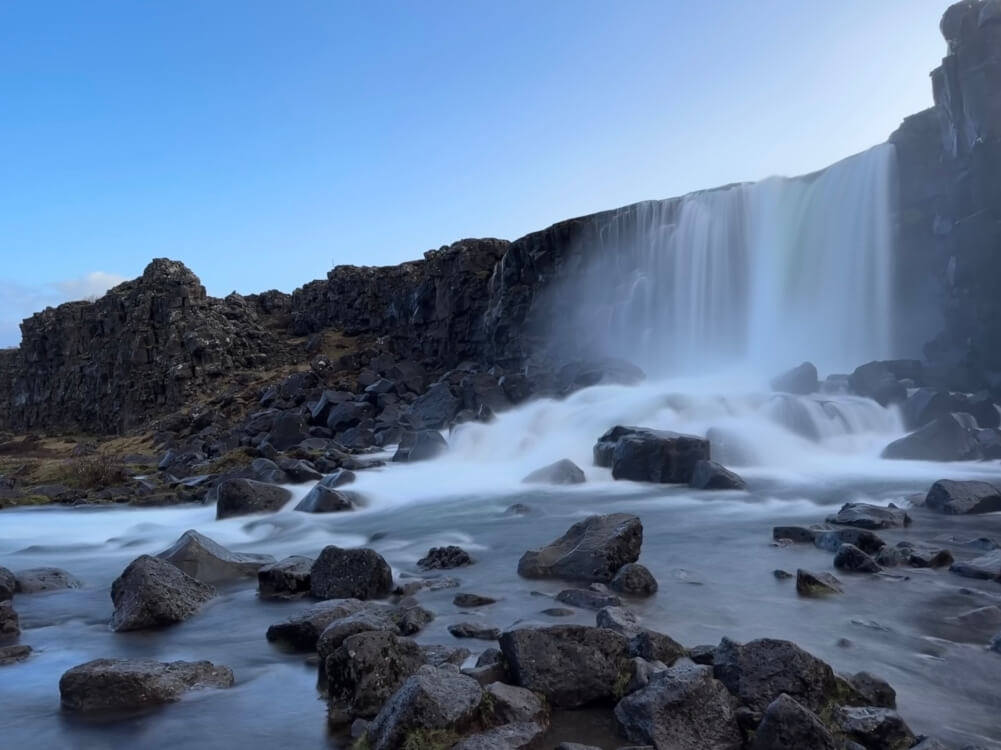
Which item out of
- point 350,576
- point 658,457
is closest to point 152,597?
point 350,576

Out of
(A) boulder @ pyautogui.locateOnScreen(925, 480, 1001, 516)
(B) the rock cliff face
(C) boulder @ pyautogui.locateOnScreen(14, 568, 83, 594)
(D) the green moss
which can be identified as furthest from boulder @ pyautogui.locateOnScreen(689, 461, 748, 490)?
(B) the rock cliff face

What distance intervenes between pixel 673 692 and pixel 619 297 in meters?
40.8

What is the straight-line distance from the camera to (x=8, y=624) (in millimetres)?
8289

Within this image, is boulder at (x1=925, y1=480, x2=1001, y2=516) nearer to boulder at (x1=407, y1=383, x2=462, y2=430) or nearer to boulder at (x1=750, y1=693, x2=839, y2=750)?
boulder at (x1=750, y1=693, x2=839, y2=750)

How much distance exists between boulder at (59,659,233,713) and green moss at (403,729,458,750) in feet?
7.86

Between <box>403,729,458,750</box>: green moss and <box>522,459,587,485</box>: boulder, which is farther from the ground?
<box>522,459,587,485</box>: boulder

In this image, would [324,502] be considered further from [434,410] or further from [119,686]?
[434,410]

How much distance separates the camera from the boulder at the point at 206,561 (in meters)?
10.4

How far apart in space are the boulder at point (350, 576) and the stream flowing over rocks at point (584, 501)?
0.11 ft

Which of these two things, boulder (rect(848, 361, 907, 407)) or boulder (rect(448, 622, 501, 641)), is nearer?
boulder (rect(448, 622, 501, 641))

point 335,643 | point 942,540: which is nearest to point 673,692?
point 335,643

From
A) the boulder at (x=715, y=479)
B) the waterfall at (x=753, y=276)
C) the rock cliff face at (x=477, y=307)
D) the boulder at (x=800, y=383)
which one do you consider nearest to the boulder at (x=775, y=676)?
the boulder at (x=715, y=479)

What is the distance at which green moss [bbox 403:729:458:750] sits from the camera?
4.77 metres

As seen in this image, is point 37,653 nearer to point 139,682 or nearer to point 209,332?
point 139,682
